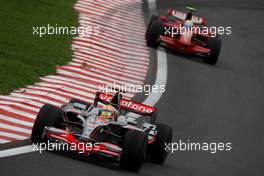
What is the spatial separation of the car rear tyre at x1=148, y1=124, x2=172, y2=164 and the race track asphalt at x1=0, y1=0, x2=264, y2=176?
15 cm

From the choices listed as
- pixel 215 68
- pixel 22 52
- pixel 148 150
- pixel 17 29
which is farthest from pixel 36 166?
pixel 215 68

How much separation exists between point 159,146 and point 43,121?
6.70 ft

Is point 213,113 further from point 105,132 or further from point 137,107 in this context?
point 105,132

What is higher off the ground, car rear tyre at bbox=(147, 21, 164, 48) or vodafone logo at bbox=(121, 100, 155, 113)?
car rear tyre at bbox=(147, 21, 164, 48)

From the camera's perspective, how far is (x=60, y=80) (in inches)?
696

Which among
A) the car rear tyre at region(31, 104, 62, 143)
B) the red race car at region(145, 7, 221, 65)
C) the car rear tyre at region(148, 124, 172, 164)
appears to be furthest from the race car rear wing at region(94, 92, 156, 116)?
the red race car at region(145, 7, 221, 65)

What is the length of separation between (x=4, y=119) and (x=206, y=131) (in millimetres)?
4448

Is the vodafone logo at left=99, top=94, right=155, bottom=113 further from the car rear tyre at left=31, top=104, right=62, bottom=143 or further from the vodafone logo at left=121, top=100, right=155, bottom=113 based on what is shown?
the car rear tyre at left=31, top=104, right=62, bottom=143

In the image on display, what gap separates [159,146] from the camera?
1330 cm

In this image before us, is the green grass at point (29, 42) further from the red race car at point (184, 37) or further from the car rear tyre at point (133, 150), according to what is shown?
the car rear tyre at point (133, 150)
